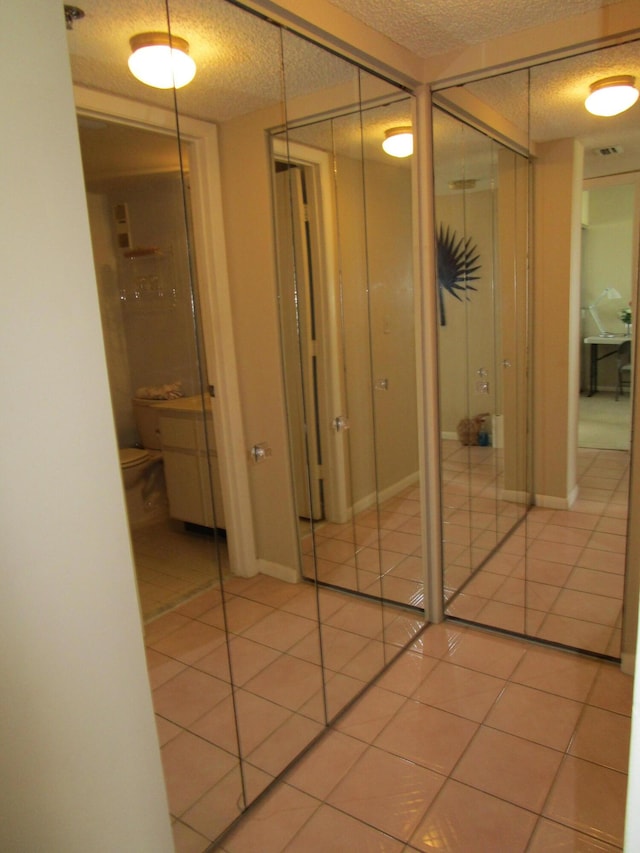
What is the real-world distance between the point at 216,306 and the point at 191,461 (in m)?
0.45

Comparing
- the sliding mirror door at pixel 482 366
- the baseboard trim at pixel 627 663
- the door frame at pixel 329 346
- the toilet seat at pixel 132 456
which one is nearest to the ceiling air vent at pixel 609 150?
the sliding mirror door at pixel 482 366

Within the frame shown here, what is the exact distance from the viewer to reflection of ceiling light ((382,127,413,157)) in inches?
93.6

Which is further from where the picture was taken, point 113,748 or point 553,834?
point 553,834

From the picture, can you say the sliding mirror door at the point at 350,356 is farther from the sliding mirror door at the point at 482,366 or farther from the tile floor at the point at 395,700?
the sliding mirror door at the point at 482,366

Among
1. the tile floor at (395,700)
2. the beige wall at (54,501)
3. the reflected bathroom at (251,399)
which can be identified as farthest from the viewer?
the tile floor at (395,700)

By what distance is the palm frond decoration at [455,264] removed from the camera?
258 cm

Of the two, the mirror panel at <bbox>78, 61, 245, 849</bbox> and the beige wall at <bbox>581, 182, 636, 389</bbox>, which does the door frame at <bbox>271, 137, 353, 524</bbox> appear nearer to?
the mirror panel at <bbox>78, 61, 245, 849</bbox>

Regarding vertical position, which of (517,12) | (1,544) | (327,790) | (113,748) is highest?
(517,12)

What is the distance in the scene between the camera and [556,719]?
81.7 inches

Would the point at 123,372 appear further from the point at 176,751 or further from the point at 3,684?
the point at 176,751

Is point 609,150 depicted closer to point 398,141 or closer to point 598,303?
point 598,303

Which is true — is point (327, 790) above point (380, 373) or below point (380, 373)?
below

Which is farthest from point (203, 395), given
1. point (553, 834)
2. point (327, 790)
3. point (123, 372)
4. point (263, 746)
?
point (553, 834)

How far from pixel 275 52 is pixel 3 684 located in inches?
72.2
